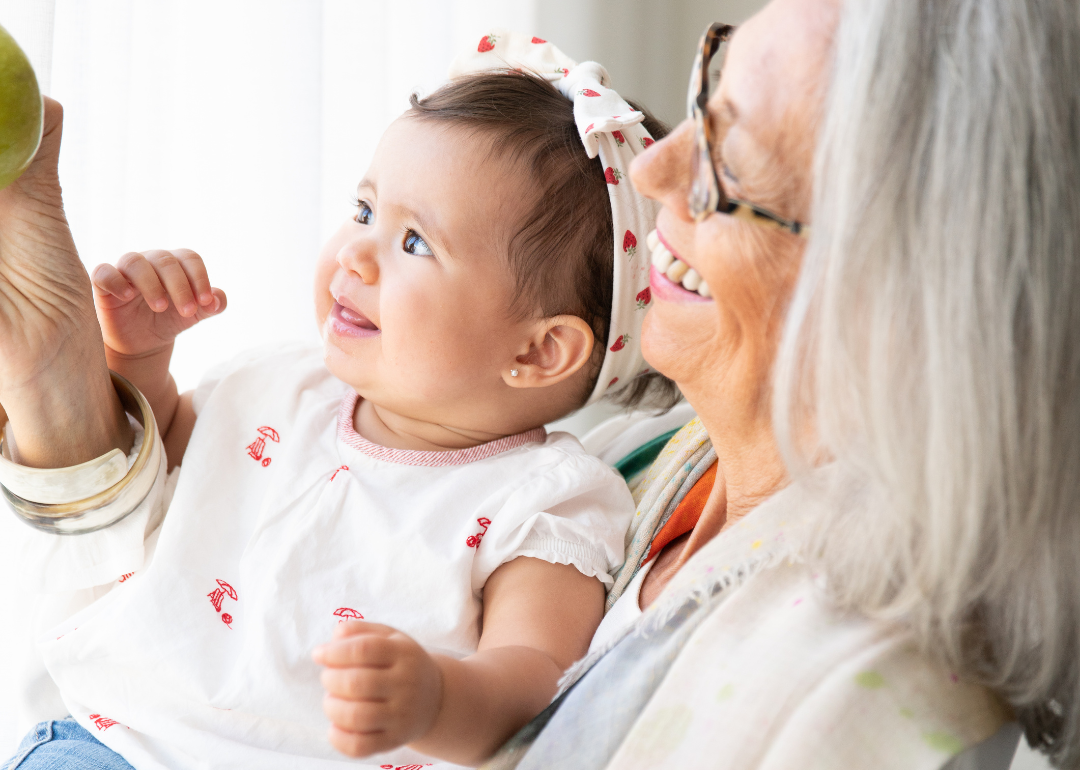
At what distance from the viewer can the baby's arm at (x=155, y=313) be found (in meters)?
1.13

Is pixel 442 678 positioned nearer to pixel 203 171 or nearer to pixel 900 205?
pixel 900 205

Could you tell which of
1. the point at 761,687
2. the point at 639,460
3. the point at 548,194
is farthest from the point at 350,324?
the point at 761,687

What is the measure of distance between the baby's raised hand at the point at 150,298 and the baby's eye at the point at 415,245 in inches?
10.7

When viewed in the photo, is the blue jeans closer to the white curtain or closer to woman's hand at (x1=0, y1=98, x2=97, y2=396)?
the white curtain

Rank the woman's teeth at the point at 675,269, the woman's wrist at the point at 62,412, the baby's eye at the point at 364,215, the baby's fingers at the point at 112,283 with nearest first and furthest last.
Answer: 1. the woman's teeth at the point at 675,269
2. the woman's wrist at the point at 62,412
3. the baby's fingers at the point at 112,283
4. the baby's eye at the point at 364,215

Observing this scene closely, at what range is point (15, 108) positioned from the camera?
2.19 feet

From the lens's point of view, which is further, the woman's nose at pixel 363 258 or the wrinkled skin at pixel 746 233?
the woman's nose at pixel 363 258

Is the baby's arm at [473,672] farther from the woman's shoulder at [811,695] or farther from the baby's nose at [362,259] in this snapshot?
the baby's nose at [362,259]

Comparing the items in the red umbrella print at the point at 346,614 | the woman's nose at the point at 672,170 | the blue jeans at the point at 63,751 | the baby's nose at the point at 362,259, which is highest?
the woman's nose at the point at 672,170

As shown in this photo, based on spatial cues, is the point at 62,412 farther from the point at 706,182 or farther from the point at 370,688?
the point at 706,182

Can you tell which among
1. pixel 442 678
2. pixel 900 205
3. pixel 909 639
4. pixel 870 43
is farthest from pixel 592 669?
pixel 870 43

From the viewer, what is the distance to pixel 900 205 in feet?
2.16

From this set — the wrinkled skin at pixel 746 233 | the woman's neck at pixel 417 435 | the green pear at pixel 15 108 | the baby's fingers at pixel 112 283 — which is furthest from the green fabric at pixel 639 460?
the green pear at pixel 15 108

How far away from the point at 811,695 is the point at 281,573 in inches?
25.3
